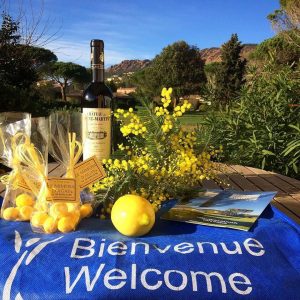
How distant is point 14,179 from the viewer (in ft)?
3.31

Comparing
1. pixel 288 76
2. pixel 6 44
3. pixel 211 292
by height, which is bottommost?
pixel 211 292

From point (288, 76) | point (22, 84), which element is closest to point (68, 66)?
point (22, 84)

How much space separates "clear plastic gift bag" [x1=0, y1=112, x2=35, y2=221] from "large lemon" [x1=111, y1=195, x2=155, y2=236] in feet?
0.85

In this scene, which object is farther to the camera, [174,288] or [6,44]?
[6,44]

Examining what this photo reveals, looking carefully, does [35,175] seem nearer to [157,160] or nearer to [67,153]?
[67,153]

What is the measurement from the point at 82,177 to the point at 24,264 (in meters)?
0.29

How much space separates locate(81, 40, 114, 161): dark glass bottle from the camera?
3.93 ft

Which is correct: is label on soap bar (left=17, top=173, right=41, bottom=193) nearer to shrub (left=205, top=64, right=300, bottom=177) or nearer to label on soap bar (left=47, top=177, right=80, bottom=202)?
label on soap bar (left=47, top=177, right=80, bottom=202)

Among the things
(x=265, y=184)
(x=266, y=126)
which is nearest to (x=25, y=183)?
(x=265, y=184)

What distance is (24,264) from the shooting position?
0.73 metres

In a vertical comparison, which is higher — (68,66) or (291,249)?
(68,66)

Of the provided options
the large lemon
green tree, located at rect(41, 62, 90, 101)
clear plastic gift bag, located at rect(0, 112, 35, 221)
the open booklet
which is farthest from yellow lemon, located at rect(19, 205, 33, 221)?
green tree, located at rect(41, 62, 90, 101)

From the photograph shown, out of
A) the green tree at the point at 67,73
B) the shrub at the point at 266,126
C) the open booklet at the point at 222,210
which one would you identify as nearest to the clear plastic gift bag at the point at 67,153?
the open booklet at the point at 222,210

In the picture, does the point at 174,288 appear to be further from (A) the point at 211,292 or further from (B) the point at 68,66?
(B) the point at 68,66
